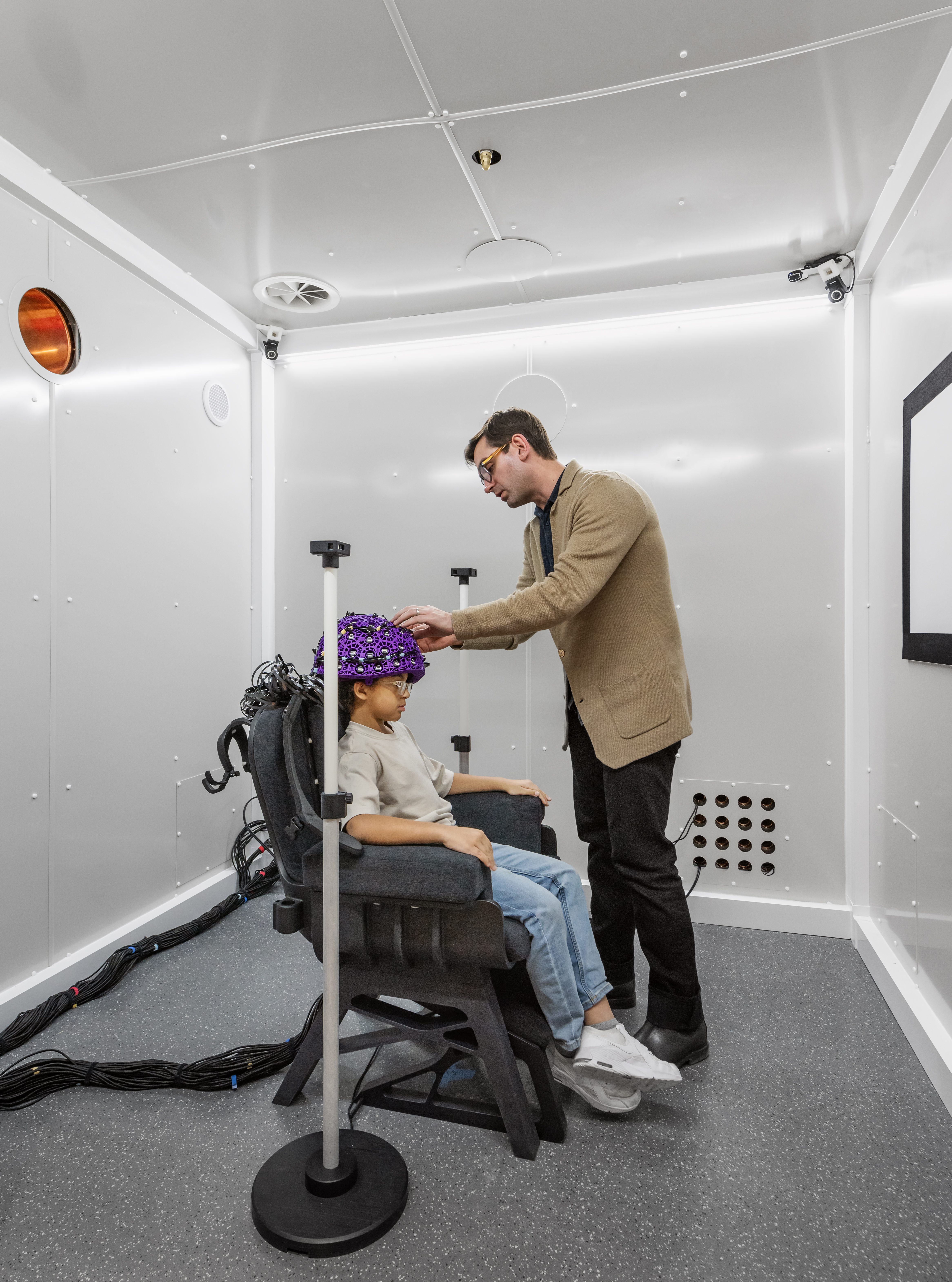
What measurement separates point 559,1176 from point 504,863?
2.08 ft

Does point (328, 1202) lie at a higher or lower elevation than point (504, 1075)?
lower

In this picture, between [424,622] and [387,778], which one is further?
[424,622]

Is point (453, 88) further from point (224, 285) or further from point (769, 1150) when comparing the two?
point (769, 1150)

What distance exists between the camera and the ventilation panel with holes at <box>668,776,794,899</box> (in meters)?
2.89

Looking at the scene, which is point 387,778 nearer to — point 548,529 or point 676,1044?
point 548,529

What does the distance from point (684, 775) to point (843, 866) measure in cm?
66

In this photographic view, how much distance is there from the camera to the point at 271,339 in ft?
11.1

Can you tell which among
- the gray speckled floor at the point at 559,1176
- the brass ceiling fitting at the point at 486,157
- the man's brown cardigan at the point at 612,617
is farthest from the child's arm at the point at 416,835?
the brass ceiling fitting at the point at 486,157

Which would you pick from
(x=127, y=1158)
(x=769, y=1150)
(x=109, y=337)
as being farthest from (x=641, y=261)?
(x=127, y=1158)

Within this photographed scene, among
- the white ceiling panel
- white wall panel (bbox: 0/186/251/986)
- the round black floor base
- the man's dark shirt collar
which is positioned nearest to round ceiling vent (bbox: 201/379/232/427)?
white wall panel (bbox: 0/186/251/986)

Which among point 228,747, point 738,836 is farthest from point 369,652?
point 738,836

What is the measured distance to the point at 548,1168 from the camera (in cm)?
157

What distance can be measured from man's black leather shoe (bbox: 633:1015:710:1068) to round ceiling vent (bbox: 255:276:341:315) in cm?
279

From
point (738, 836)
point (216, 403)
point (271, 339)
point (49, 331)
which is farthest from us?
point (271, 339)
